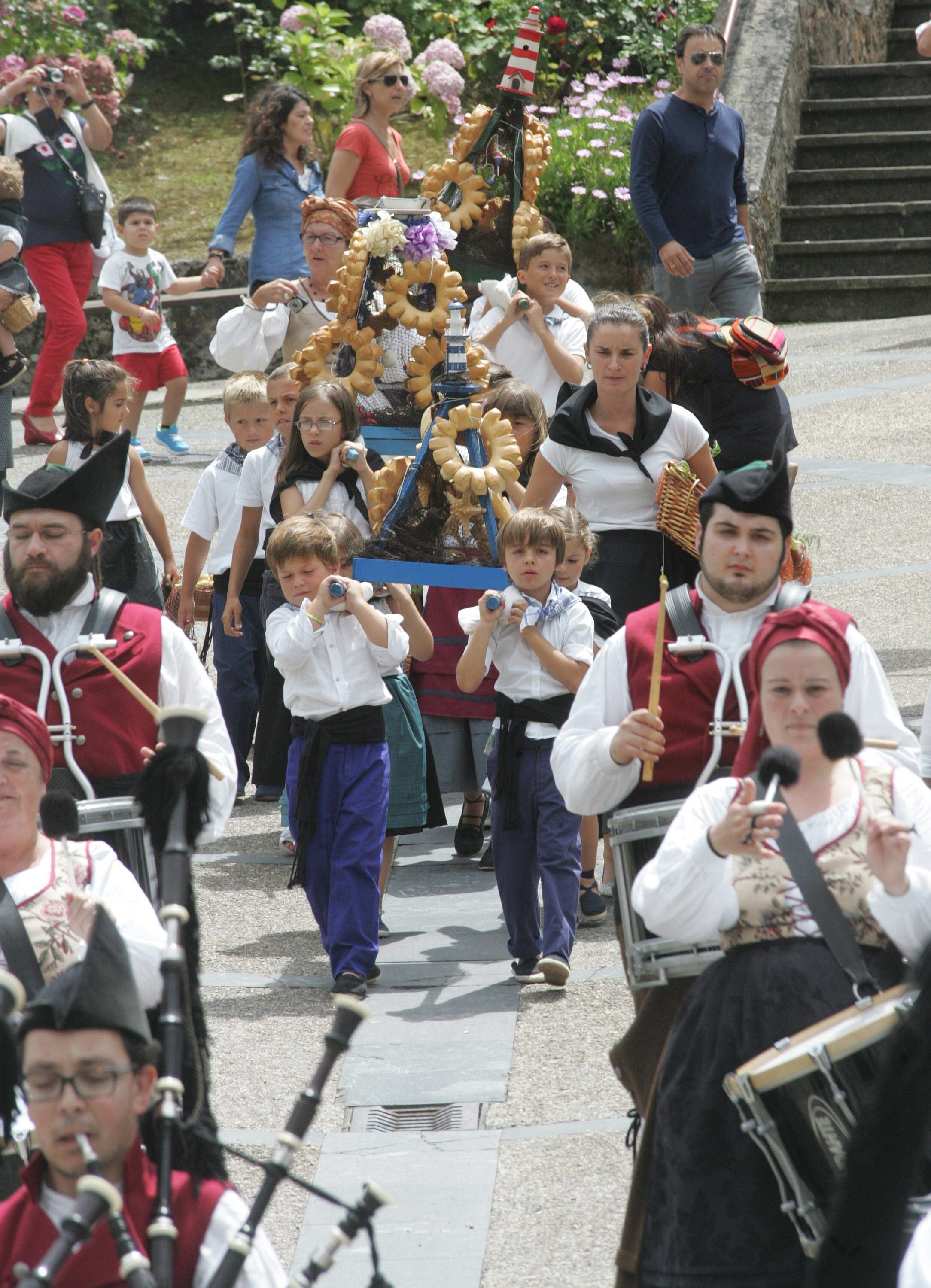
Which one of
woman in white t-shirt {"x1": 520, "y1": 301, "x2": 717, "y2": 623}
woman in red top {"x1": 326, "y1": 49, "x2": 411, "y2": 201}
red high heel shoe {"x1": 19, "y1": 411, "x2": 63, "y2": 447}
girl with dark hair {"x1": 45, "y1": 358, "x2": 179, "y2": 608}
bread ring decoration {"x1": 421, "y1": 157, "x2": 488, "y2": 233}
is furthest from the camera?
red high heel shoe {"x1": 19, "y1": 411, "x2": 63, "y2": 447}

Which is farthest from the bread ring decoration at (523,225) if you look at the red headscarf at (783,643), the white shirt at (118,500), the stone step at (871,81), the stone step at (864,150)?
the stone step at (871,81)

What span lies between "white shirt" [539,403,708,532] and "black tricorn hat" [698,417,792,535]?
6.74 feet

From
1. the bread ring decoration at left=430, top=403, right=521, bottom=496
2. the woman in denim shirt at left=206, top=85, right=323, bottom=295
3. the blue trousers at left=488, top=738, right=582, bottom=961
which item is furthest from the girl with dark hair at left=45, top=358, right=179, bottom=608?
the woman in denim shirt at left=206, top=85, right=323, bottom=295

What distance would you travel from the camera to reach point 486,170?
7211 millimetres

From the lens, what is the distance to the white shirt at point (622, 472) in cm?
568

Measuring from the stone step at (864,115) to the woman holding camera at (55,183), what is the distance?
22.1ft

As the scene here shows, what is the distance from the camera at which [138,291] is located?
34.9 feet

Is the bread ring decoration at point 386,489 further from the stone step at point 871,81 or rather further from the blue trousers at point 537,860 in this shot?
the stone step at point 871,81

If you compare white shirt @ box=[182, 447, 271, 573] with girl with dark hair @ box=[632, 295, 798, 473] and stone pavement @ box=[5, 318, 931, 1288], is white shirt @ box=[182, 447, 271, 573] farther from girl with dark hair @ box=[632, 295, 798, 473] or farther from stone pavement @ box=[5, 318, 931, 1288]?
girl with dark hair @ box=[632, 295, 798, 473]

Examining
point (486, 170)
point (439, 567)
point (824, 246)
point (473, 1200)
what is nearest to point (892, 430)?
point (824, 246)

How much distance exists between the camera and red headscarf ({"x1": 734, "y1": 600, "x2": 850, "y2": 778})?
2988 millimetres

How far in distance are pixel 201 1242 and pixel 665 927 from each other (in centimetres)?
94

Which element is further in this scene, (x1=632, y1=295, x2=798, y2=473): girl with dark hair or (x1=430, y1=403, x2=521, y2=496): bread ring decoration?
(x1=632, y1=295, x2=798, y2=473): girl with dark hair

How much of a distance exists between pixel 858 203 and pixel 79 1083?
13.4 meters
